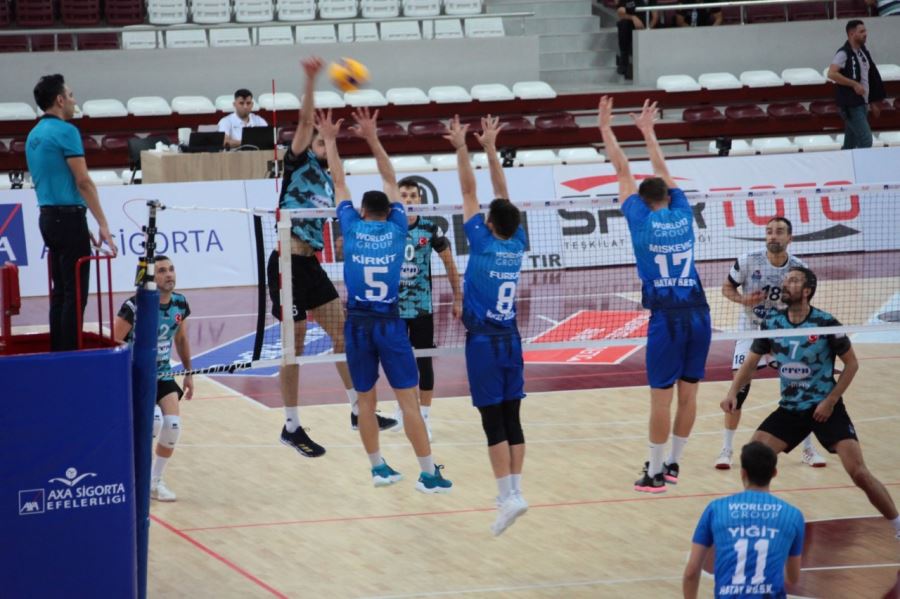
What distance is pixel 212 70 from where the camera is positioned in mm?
26391

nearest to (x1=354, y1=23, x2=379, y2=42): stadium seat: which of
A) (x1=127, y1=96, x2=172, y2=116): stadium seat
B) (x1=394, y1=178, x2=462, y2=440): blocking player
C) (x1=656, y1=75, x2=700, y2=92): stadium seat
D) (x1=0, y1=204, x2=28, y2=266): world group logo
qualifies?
(x1=127, y1=96, x2=172, y2=116): stadium seat

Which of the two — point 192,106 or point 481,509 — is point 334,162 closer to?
point 481,509

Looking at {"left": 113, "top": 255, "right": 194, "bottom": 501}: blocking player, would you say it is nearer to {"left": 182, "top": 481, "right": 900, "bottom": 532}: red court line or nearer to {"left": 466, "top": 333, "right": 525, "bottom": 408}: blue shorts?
{"left": 182, "top": 481, "right": 900, "bottom": 532}: red court line

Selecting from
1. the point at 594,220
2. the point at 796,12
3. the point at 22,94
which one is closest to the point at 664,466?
the point at 594,220

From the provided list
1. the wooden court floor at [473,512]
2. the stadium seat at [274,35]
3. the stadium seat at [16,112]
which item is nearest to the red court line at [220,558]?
the wooden court floor at [473,512]

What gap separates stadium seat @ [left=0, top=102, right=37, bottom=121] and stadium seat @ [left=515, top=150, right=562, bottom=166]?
9649 mm

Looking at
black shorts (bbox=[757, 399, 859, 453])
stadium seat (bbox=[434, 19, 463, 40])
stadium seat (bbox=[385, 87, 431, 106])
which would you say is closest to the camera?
black shorts (bbox=[757, 399, 859, 453])

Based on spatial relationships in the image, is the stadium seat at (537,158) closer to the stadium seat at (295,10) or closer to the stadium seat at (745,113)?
the stadium seat at (745,113)

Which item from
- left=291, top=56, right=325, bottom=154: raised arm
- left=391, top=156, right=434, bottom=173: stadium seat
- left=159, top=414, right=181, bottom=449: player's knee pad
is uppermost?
left=391, top=156, right=434, bottom=173: stadium seat

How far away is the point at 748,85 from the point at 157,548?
68.5ft

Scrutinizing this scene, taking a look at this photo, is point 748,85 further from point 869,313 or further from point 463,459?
point 463,459

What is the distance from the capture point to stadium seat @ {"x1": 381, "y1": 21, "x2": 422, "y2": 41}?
89.2 ft

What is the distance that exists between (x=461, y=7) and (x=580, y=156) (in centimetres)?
594

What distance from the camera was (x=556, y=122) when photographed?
26.0m
